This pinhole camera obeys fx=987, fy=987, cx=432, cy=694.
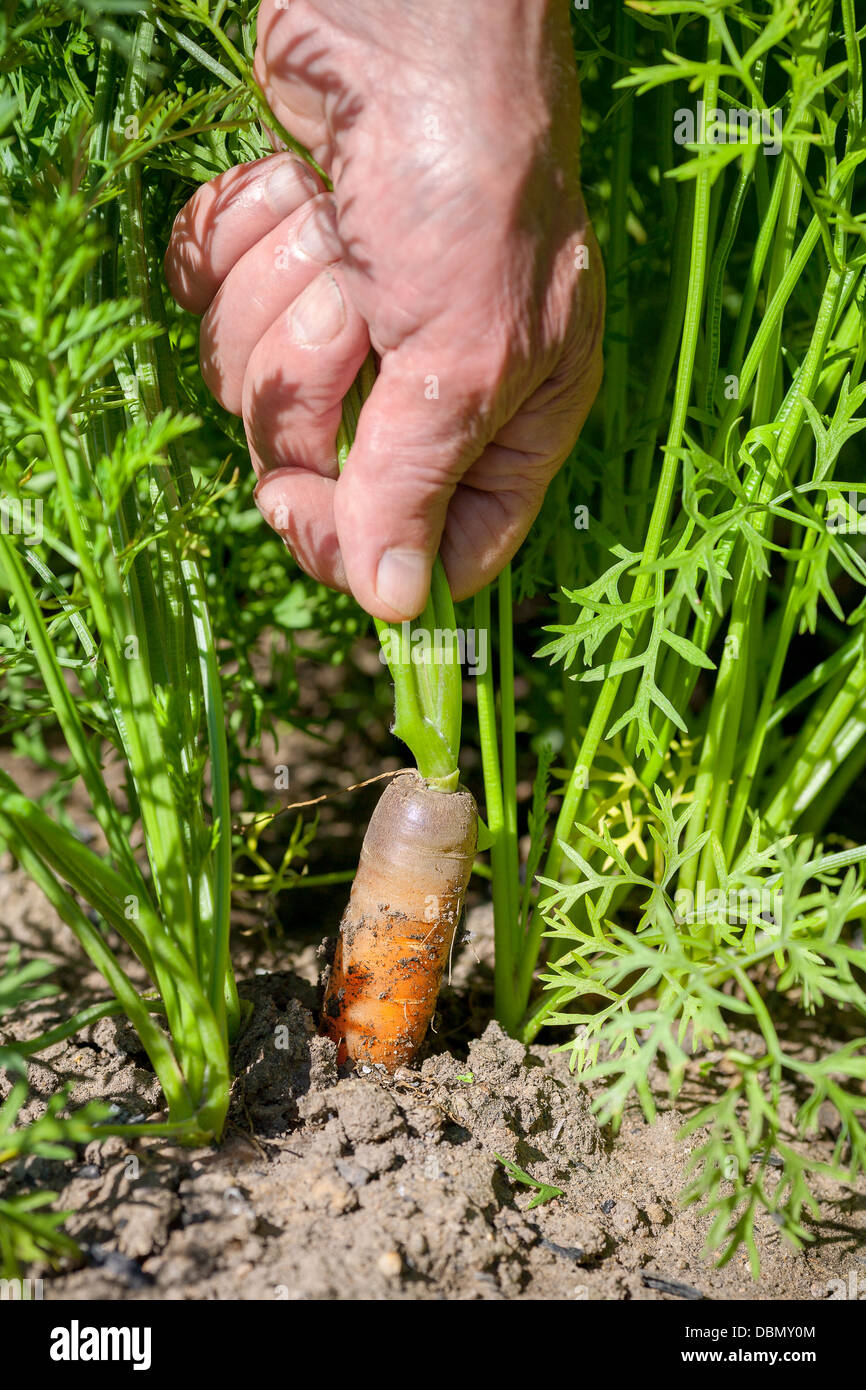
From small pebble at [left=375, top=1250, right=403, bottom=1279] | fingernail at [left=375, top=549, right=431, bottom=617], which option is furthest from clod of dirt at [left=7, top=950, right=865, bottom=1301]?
fingernail at [left=375, top=549, right=431, bottom=617]

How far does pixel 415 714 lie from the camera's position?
3.10 ft

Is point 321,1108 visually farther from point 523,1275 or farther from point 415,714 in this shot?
point 415,714

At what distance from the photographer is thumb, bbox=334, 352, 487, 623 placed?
773mm

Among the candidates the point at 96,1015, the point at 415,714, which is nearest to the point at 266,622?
the point at 415,714

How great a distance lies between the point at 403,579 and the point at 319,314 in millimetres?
226

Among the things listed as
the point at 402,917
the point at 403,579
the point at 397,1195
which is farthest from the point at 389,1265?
the point at 403,579

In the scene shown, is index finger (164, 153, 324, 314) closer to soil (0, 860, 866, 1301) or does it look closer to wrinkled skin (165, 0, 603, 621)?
wrinkled skin (165, 0, 603, 621)

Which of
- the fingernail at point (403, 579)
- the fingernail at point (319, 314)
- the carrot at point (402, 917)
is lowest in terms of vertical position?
the carrot at point (402, 917)

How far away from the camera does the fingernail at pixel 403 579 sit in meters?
0.85

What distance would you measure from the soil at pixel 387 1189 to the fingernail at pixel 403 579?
0.40 m

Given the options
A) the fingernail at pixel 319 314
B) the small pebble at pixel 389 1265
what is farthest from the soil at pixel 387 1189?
the fingernail at pixel 319 314

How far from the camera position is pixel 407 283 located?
2.40ft

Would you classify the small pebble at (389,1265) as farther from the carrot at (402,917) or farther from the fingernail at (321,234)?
the fingernail at (321,234)

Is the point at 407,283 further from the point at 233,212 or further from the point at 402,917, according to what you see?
the point at 402,917
